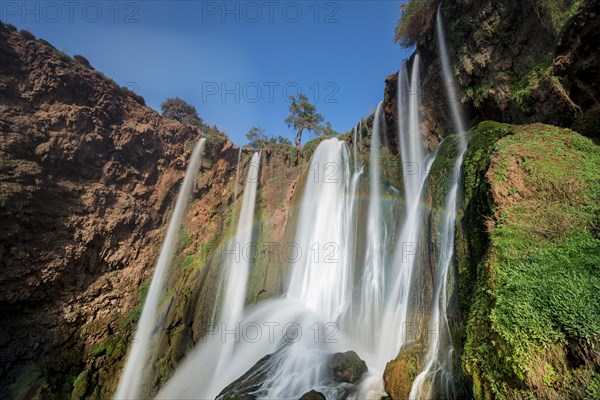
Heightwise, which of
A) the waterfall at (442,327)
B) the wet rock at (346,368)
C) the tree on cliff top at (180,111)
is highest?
the tree on cliff top at (180,111)

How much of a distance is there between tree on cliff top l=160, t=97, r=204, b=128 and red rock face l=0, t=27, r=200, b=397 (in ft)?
38.2

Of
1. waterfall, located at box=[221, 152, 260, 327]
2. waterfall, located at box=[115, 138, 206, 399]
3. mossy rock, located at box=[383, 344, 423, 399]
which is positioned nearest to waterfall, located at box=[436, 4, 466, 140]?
mossy rock, located at box=[383, 344, 423, 399]

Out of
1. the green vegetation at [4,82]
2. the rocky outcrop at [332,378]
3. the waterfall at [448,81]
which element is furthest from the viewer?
the green vegetation at [4,82]

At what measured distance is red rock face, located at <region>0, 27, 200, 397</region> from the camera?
46.8 ft

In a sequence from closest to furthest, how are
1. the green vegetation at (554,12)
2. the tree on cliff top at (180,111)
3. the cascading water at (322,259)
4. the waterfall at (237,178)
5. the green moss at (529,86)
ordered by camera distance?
the cascading water at (322,259) → the green vegetation at (554,12) → the green moss at (529,86) → the waterfall at (237,178) → the tree on cliff top at (180,111)

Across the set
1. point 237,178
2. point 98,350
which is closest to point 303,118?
point 237,178

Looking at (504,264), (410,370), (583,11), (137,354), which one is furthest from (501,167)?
(137,354)

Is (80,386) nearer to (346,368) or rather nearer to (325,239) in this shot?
(325,239)

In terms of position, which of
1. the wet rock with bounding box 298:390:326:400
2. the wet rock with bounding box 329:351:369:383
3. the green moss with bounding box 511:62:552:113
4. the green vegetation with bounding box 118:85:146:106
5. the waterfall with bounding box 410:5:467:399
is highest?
the green vegetation with bounding box 118:85:146:106

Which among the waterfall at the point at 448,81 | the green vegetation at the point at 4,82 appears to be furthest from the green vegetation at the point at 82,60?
the waterfall at the point at 448,81

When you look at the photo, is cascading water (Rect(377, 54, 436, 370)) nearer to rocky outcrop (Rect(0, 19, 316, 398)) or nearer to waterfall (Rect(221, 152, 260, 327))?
rocky outcrop (Rect(0, 19, 316, 398))

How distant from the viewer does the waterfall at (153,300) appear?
1411 centimetres

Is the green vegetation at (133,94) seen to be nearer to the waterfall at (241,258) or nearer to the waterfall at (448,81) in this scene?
the waterfall at (241,258)

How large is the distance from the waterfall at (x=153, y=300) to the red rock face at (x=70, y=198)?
0.63 meters
